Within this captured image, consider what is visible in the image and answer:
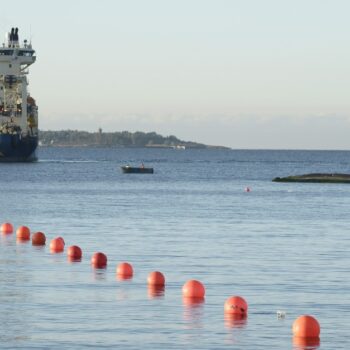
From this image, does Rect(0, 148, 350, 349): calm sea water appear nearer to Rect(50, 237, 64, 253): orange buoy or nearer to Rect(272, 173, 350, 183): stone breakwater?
Rect(50, 237, 64, 253): orange buoy

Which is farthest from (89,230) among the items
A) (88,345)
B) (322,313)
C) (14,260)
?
(88,345)

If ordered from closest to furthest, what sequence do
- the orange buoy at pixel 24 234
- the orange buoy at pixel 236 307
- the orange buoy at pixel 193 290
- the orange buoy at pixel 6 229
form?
the orange buoy at pixel 236 307 < the orange buoy at pixel 193 290 < the orange buoy at pixel 24 234 < the orange buoy at pixel 6 229

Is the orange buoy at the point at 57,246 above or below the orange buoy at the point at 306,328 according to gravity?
above

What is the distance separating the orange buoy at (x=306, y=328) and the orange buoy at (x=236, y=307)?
133 inches

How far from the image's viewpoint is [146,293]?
41281 mm

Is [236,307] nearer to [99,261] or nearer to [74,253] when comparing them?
[99,261]

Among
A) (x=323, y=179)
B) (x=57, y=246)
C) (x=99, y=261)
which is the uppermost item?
(x=323, y=179)

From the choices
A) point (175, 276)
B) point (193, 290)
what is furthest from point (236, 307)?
point (175, 276)

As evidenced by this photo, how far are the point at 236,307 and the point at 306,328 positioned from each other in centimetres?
387

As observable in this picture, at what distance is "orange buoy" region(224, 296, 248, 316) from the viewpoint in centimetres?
3609

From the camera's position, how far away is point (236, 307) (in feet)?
118

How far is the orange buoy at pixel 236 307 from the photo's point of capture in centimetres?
3609

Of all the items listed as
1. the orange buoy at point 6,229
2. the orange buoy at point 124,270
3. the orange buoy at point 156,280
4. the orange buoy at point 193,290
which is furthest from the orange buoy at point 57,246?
the orange buoy at point 193,290

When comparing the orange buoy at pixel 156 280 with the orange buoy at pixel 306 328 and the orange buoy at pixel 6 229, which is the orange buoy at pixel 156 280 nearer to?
the orange buoy at pixel 306 328
